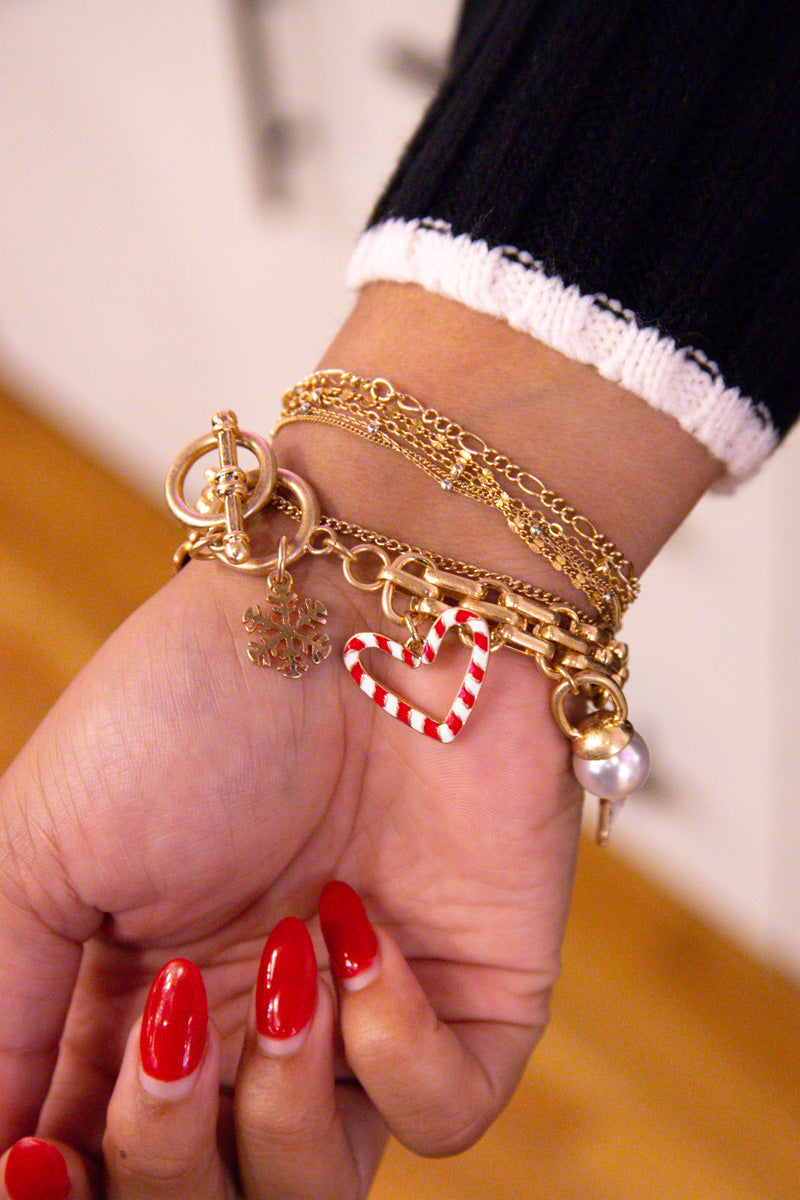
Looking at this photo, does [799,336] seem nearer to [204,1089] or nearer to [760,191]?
[760,191]

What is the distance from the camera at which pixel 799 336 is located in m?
0.85

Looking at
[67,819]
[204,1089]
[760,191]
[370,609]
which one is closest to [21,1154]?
[204,1089]

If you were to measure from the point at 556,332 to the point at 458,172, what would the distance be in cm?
18

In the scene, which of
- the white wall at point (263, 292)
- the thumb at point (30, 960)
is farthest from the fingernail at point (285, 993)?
the white wall at point (263, 292)

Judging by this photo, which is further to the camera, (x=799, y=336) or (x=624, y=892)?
(x=624, y=892)

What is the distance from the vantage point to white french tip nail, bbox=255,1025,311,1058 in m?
0.78

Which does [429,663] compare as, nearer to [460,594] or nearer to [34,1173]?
[460,594]

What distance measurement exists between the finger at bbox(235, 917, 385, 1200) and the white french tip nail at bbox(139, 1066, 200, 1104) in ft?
0.20

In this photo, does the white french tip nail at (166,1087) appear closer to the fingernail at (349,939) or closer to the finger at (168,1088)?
the finger at (168,1088)

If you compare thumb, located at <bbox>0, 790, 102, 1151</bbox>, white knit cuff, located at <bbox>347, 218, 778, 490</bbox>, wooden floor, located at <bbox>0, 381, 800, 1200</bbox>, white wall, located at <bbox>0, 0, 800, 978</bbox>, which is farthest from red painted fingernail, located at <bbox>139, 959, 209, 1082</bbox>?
white wall, located at <bbox>0, 0, 800, 978</bbox>

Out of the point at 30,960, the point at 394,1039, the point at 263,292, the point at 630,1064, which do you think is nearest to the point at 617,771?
the point at 394,1039

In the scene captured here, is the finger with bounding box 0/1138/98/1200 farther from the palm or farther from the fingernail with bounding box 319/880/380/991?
the fingernail with bounding box 319/880/380/991

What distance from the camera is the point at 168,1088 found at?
746 millimetres

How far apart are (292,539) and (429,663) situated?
162 millimetres
